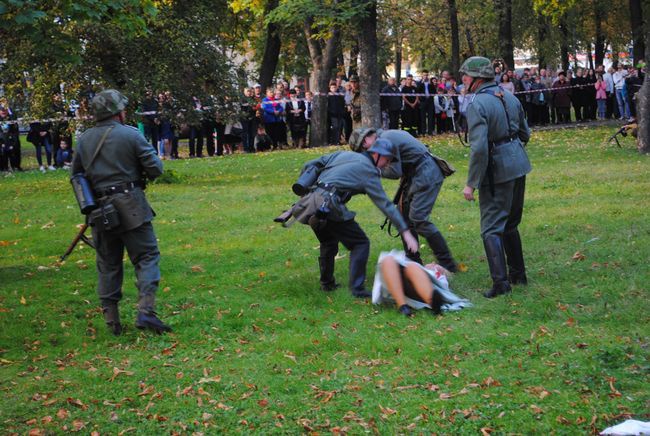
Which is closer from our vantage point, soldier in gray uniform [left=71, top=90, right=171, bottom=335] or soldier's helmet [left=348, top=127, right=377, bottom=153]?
soldier in gray uniform [left=71, top=90, right=171, bottom=335]

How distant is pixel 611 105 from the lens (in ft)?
113

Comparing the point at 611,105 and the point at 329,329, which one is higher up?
the point at 611,105

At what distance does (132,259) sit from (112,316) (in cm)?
56

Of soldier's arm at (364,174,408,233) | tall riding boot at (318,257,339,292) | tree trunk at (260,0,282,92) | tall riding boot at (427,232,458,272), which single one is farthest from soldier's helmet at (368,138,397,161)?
tree trunk at (260,0,282,92)

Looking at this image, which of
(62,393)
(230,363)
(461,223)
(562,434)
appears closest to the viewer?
(562,434)

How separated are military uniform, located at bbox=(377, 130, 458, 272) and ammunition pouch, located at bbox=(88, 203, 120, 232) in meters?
3.17

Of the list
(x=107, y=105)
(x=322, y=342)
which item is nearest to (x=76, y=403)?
(x=322, y=342)

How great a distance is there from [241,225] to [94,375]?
7.18 metres

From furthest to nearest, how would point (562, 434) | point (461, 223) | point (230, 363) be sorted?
point (461, 223)
point (230, 363)
point (562, 434)

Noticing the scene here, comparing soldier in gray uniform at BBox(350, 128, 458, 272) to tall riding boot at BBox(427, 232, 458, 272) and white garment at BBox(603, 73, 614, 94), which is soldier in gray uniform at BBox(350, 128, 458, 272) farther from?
white garment at BBox(603, 73, 614, 94)

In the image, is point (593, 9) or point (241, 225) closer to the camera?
point (241, 225)

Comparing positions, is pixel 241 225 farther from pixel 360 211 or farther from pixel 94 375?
pixel 94 375

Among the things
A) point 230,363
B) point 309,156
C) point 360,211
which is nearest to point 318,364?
point 230,363

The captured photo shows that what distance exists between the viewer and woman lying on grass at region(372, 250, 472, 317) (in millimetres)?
8977
